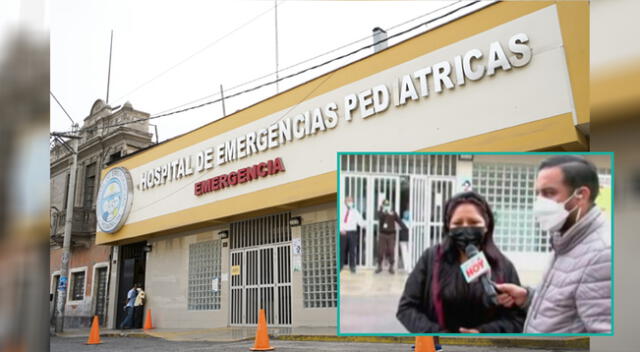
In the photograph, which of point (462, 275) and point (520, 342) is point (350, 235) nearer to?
point (462, 275)

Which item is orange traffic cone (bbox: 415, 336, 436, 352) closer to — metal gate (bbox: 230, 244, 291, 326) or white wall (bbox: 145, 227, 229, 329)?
metal gate (bbox: 230, 244, 291, 326)

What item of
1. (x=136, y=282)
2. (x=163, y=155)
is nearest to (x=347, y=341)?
(x=163, y=155)

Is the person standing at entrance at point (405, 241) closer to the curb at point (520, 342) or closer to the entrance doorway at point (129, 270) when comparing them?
the curb at point (520, 342)

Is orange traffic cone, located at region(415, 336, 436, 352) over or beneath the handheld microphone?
beneath

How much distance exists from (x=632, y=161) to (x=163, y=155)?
44.1 ft

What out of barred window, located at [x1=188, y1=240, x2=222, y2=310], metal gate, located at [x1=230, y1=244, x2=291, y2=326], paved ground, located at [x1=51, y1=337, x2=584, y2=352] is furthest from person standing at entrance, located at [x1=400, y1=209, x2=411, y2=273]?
barred window, located at [x1=188, y1=240, x2=222, y2=310]

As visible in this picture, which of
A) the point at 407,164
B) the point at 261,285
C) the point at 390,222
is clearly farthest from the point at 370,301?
the point at 261,285

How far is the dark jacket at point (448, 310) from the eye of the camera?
12.5 ft

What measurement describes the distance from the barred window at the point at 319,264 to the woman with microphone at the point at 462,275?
24.2 feet

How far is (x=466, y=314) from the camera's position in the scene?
3883mm

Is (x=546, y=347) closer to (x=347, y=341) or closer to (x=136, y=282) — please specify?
(x=347, y=341)

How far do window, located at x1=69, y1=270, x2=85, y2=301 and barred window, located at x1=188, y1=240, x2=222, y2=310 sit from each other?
7638 millimetres

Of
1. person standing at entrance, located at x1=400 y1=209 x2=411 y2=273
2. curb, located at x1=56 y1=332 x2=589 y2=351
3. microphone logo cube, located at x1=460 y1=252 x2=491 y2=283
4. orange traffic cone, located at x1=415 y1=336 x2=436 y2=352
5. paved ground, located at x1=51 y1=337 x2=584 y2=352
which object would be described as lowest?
paved ground, located at x1=51 y1=337 x2=584 y2=352

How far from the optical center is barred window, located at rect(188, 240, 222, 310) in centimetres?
1432
